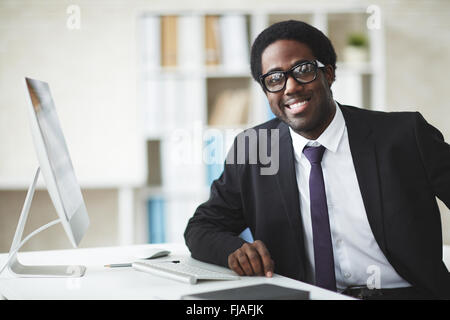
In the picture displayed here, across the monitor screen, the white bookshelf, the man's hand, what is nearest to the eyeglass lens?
the man's hand

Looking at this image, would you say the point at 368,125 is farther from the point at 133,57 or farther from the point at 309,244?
the point at 133,57

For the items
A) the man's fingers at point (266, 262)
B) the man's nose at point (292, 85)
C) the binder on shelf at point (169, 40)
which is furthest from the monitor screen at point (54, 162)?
the binder on shelf at point (169, 40)

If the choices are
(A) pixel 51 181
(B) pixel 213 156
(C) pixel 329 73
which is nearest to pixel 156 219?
(B) pixel 213 156

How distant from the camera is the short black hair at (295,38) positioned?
153cm

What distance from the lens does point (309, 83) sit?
1480 millimetres

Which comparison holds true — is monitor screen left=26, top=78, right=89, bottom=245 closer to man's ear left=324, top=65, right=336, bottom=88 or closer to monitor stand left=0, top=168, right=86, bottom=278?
monitor stand left=0, top=168, right=86, bottom=278

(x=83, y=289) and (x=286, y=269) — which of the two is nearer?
(x=83, y=289)

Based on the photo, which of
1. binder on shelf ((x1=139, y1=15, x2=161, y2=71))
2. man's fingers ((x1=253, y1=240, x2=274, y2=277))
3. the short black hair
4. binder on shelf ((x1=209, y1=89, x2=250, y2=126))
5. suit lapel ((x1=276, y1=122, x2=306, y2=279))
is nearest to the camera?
man's fingers ((x1=253, y1=240, x2=274, y2=277))

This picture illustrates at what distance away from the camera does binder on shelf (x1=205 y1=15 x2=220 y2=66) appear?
323 cm

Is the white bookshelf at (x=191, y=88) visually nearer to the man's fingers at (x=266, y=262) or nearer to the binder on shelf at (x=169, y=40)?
the binder on shelf at (x=169, y=40)

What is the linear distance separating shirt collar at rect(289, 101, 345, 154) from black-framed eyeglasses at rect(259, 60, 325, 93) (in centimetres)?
15

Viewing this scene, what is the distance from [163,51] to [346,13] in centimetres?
132

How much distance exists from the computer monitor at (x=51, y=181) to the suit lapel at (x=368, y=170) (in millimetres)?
747

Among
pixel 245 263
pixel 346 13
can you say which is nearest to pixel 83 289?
pixel 245 263
